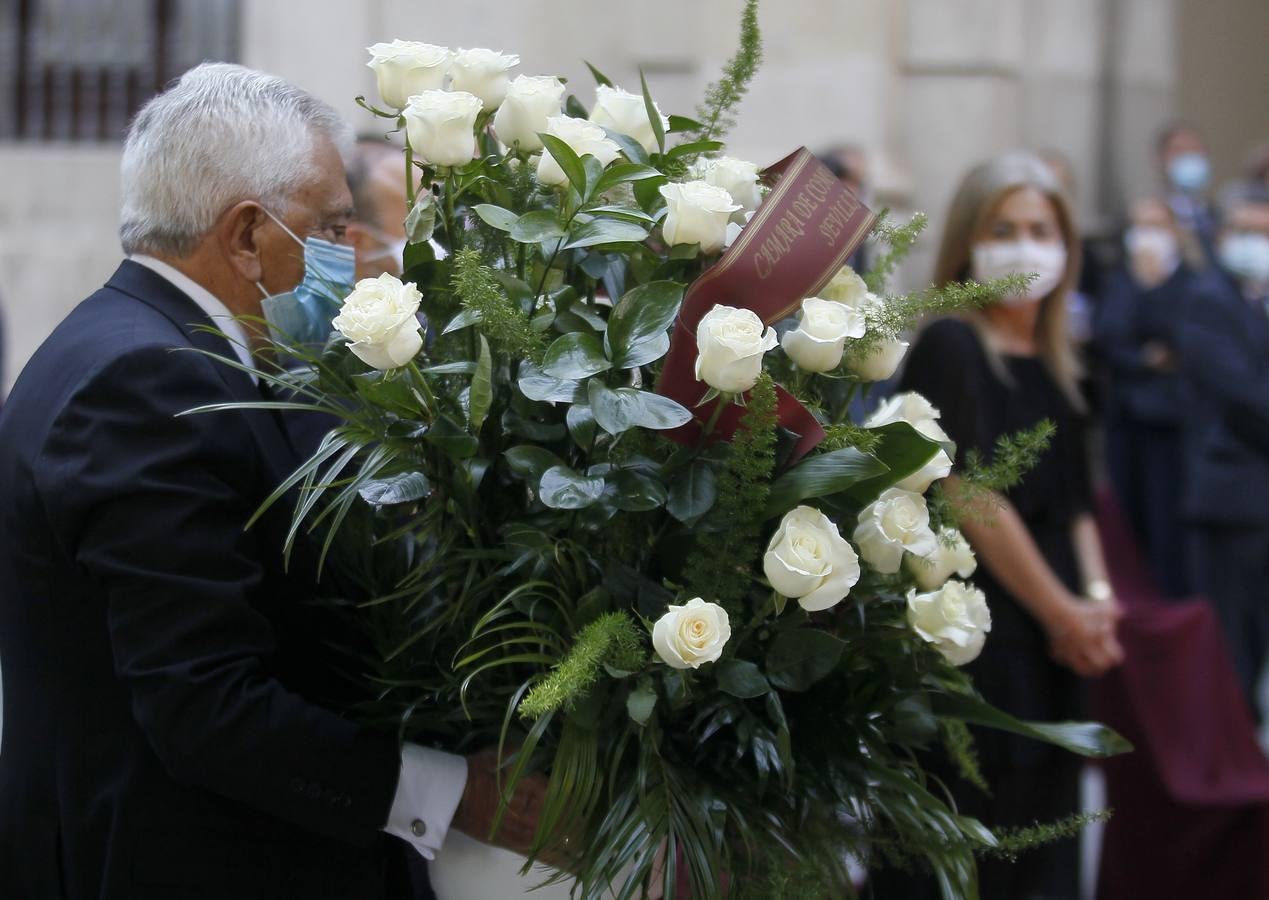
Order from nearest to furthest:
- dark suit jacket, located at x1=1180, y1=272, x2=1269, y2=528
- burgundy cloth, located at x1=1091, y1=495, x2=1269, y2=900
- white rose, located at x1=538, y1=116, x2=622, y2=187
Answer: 1. white rose, located at x1=538, y1=116, x2=622, y2=187
2. burgundy cloth, located at x1=1091, y1=495, x2=1269, y2=900
3. dark suit jacket, located at x1=1180, y1=272, x2=1269, y2=528

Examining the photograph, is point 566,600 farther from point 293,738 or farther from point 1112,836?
point 1112,836

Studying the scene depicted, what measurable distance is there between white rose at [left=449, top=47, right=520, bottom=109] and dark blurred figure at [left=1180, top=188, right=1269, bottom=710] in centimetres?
425

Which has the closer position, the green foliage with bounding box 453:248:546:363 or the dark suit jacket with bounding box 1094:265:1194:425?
the green foliage with bounding box 453:248:546:363

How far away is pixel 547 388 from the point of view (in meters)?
1.63

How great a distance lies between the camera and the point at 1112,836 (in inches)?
144

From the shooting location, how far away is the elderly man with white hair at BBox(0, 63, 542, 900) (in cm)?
174

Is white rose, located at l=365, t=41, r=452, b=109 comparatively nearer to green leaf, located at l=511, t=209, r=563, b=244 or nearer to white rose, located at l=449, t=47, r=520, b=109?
white rose, located at l=449, t=47, r=520, b=109

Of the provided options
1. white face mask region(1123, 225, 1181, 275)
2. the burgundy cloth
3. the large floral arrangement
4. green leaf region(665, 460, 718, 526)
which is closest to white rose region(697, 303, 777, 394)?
the large floral arrangement

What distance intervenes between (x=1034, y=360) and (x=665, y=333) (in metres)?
1.94

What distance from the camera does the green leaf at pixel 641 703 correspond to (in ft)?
5.34

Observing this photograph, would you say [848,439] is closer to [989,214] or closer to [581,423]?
[581,423]

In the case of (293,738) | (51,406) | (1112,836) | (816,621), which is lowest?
(1112,836)

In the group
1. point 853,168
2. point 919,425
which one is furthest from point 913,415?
point 853,168

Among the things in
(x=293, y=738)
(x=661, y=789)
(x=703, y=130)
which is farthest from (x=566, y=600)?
(x=703, y=130)
